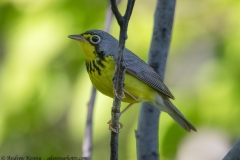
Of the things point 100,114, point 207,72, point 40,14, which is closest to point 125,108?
point 100,114

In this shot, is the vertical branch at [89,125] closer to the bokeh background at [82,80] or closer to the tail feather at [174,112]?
the bokeh background at [82,80]

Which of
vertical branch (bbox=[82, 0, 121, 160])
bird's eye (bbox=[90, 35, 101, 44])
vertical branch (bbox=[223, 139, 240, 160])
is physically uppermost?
bird's eye (bbox=[90, 35, 101, 44])

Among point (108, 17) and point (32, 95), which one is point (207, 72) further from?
point (32, 95)

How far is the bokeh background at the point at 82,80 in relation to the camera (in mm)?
3859

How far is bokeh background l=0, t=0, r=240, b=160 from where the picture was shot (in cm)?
386

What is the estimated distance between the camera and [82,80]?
13.1 ft

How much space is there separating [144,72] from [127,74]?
22cm

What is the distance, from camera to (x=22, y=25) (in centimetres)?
400

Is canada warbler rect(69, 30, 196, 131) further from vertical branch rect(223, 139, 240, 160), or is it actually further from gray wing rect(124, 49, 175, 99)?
vertical branch rect(223, 139, 240, 160)

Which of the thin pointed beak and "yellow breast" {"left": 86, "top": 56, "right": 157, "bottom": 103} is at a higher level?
the thin pointed beak

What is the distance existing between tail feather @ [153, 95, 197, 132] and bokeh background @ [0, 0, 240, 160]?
69mm

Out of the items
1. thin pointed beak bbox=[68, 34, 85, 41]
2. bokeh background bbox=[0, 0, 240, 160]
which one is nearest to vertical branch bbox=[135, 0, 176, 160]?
bokeh background bbox=[0, 0, 240, 160]

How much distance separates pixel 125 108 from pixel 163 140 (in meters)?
0.44

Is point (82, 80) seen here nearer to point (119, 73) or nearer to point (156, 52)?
point (156, 52)
